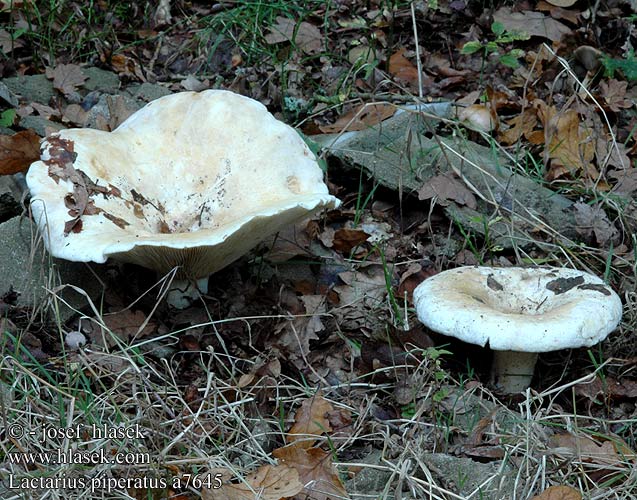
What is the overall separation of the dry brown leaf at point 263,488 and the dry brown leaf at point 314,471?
72 mm

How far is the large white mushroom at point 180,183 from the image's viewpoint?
138 inches

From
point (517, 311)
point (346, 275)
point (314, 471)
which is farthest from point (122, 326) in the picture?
point (517, 311)

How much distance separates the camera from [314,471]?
2.99m

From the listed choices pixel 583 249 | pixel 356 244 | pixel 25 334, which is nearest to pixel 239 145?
pixel 356 244

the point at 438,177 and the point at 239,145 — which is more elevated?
the point at 239,145

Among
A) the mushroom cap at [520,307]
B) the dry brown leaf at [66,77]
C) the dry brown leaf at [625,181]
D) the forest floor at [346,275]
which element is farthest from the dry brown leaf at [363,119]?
the mushroom cap at [520,307]

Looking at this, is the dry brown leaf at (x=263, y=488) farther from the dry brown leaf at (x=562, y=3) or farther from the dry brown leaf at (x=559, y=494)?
the dry brown leaf at (x=562, y=3)

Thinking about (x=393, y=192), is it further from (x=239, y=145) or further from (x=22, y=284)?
(x=22, y=284)

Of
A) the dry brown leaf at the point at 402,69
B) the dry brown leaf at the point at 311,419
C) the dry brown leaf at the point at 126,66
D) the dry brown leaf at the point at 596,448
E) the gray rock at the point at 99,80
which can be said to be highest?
the dry brown leaf at the point at 596,448

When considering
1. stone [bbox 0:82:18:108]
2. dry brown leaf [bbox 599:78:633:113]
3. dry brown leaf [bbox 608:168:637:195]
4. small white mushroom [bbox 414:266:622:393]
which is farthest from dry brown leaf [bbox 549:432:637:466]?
stone [bbox 0:82:18:108]

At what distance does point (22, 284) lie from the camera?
3898 millimetres

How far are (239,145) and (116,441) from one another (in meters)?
1.71

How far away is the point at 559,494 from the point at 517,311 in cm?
108

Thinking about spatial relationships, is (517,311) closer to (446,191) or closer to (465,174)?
(446,191)
